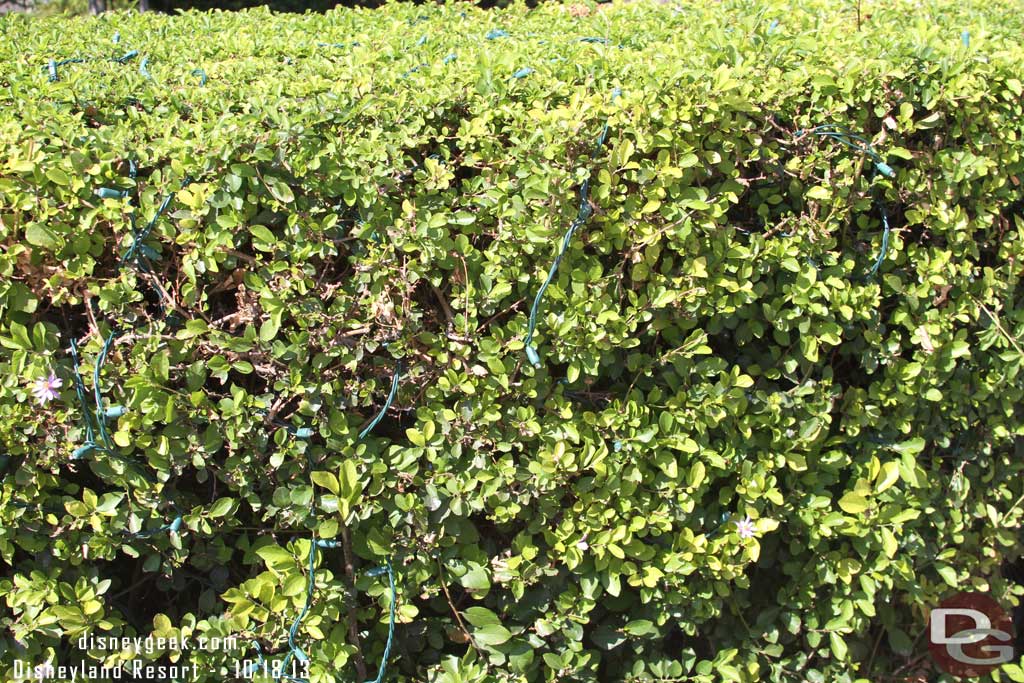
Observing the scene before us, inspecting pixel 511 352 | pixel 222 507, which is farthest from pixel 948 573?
pixel 222 507

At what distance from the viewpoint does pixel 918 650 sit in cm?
294

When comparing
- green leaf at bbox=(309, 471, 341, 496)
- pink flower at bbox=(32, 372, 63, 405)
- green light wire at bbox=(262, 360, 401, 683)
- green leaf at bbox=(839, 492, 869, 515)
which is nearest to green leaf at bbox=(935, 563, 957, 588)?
green leaf at bbox=(839, 492, 869, 515)

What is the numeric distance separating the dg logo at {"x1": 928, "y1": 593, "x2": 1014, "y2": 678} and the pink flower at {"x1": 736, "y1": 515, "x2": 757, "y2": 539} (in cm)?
81

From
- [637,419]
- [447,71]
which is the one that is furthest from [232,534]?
[447,71]

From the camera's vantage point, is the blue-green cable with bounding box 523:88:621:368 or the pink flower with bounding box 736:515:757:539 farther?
the pink flower with bounding box 736:515:757:539

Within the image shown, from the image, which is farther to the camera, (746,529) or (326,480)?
(746,529)

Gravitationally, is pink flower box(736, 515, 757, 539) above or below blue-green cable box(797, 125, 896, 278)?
below

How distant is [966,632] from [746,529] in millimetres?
961

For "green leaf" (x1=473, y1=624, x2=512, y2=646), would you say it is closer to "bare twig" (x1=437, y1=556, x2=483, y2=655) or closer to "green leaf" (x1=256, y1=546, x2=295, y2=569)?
"bare twig" (x1=437, y1=556, x2=483, y2=655)

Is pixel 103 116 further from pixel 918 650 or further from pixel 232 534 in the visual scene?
pixel 918 650

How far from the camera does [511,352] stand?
2.35 m

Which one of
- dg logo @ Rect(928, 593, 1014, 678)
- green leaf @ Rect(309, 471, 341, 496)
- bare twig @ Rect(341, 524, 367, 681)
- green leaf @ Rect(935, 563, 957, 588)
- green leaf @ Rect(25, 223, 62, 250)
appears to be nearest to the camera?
green leaf @ Rect(25, 223, 62, 250)

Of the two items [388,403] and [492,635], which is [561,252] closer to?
[388,403]

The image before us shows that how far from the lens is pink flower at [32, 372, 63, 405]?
6.94 ft
